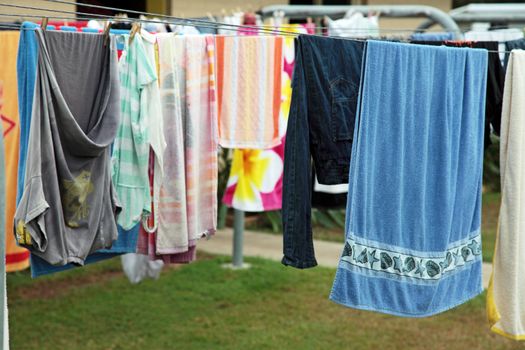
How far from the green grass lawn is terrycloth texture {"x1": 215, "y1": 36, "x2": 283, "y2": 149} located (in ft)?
6.23

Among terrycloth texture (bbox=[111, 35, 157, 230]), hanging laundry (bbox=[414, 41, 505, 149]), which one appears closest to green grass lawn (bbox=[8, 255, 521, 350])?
hanging laundry (bbox=[414, 41, 505, 149])

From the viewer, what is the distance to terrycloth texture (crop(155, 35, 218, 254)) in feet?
11.7

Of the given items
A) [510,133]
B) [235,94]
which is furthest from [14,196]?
[510,133]

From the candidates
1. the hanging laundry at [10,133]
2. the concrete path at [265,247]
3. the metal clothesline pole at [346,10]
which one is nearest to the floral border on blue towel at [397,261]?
the hanging laundry at [10,133]

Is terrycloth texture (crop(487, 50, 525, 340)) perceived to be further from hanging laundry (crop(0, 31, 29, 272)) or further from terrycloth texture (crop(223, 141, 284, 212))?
hanging laundry (crop(0, 31, 29, 272))

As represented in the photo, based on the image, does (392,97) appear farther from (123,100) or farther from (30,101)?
(30,101)

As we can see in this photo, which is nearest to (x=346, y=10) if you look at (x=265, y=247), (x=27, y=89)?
(x=265, y=247)

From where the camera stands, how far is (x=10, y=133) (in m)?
4.04

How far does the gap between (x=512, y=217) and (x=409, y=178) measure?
0.57 m

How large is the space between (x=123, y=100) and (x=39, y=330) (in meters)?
3.08

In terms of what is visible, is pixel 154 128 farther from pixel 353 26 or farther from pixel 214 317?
pixel 353 26

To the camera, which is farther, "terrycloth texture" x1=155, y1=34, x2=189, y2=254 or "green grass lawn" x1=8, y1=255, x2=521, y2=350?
"green grass lawn" x1=8, y1=255, x2=521, y2=350

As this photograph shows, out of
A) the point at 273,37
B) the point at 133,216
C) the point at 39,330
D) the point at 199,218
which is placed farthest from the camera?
the point at 39,330

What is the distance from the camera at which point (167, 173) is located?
3590 millimetres
